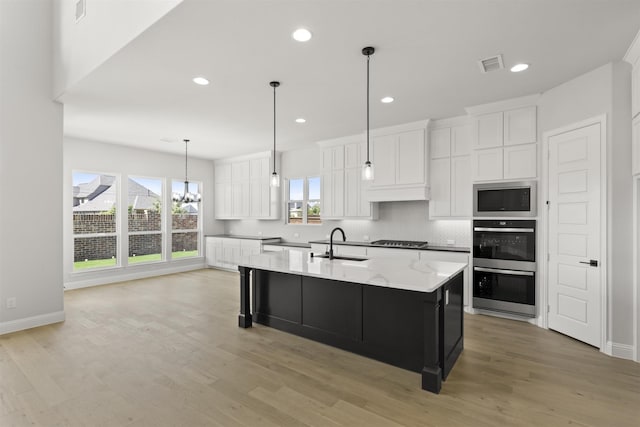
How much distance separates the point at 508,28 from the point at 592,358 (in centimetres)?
319

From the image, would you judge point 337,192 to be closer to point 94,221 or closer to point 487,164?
point 487,164

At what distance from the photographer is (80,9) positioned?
3.61 metres

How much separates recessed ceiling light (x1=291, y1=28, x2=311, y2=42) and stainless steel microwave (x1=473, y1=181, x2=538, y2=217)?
3.20m

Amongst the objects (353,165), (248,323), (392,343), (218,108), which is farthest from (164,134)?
(392,343)

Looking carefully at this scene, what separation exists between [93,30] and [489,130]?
4.94 meters

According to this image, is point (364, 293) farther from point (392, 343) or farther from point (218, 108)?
point (218, 108)

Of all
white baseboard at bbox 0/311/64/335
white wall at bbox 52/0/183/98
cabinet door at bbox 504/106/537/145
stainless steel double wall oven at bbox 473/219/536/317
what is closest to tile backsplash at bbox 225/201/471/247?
stainless steel double wall oven at bbox 473/219/536/317

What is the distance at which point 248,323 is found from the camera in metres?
3.96

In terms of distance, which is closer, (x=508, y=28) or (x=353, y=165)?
(x=508, y=28)

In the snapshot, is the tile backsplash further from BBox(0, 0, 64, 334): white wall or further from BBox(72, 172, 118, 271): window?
BBox(0, 0, 64, 334): white wall

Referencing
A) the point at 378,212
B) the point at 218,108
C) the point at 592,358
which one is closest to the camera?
the point at 592,358

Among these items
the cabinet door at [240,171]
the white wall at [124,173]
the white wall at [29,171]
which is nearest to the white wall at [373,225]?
the cabinet door at [240,171]

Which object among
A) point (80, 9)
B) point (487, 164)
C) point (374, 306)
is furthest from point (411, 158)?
point (80, 9)

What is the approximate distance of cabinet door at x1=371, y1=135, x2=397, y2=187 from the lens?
5.39 m
